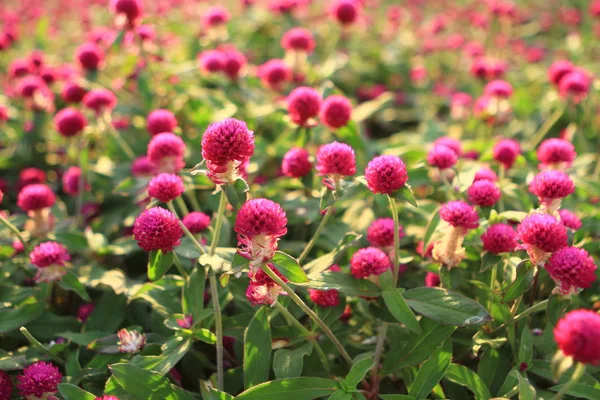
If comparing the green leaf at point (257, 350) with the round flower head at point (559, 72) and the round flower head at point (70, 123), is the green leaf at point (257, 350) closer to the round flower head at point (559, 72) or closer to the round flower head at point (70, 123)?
the round flower head at point (70, 123)

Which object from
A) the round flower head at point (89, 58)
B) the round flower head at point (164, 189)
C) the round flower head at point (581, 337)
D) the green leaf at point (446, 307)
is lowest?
the green leaf at point (446, 307)

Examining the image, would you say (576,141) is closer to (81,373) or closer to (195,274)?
(195,274)

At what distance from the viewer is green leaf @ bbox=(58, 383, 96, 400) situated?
1.55 metres

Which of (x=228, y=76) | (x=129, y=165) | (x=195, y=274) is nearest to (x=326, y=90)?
(x=228, y=76)

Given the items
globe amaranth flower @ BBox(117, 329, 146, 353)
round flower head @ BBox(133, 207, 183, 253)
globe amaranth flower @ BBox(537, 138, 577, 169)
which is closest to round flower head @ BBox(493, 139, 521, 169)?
globe amaranth flower @ BBox(537, 138, 577, 169)

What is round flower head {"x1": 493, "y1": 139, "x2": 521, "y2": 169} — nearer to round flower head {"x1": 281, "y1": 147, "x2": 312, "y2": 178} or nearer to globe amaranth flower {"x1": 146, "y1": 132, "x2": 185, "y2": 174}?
round flower head {"x1": 281, "y1": 147, "x2": 312, "y2": 178}

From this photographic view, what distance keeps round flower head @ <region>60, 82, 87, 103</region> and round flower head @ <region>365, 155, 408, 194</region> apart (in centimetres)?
193

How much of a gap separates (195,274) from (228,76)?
5.23ft

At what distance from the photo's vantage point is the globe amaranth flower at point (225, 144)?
4.80ft

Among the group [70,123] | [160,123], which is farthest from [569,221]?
[70,123]

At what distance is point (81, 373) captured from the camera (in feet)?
5.92

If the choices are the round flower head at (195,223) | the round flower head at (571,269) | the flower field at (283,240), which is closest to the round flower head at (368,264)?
the flower field at (283,240)

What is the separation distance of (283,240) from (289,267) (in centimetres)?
90

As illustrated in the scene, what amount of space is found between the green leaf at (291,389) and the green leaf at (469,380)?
373 millimetres
